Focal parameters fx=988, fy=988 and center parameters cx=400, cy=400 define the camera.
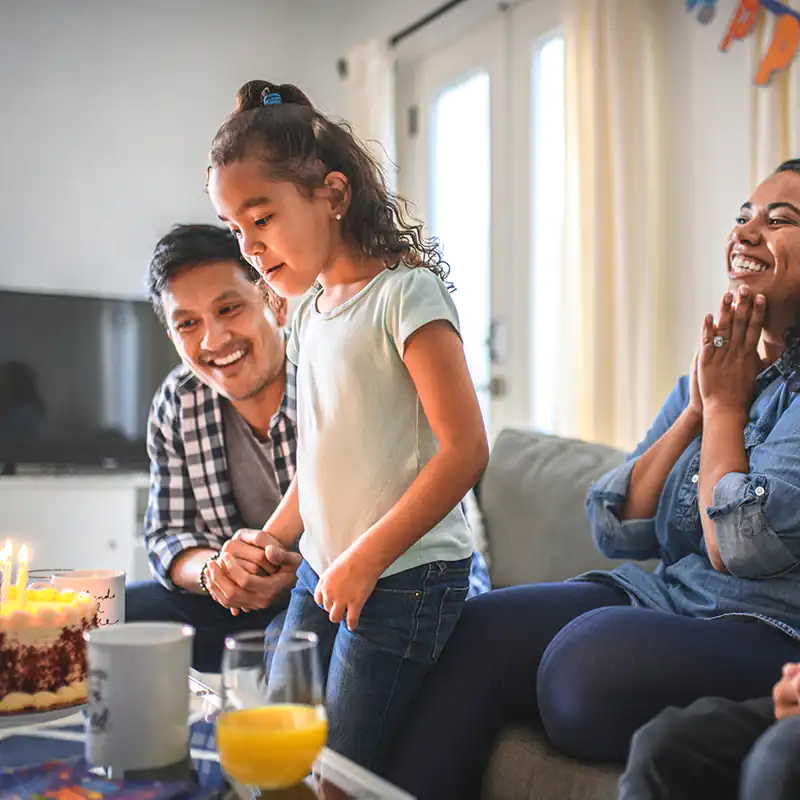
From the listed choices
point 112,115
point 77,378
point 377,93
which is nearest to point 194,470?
point 77,378

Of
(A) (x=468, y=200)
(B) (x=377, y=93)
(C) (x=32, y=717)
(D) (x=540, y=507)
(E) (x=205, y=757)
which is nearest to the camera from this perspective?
(E) (x=205, y=757)

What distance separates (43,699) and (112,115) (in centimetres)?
383

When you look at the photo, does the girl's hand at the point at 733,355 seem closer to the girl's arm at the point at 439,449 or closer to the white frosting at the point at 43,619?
the girl's arm at the point at 439,449

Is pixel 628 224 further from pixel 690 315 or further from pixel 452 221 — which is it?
pixel 452 221

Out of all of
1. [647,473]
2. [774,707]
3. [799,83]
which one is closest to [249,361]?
[647,473]

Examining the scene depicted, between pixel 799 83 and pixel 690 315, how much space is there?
74 cm

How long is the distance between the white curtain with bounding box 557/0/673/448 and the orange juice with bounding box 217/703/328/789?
2.34 m

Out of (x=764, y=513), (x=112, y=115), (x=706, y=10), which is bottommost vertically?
(x=764, y=513)

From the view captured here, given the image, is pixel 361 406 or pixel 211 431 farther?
pixel 211 431

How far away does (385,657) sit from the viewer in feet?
3.95

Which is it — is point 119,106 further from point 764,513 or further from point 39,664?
point 764,513

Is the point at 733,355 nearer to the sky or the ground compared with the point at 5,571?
nearer to the sky

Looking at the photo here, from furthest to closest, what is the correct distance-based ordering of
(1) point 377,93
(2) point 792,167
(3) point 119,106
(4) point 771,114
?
1. (3) point 119,106
2. (1) point 377,93
3. (4) point 771,114
4. (2) point 792,167

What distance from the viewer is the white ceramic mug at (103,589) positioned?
122 cm
